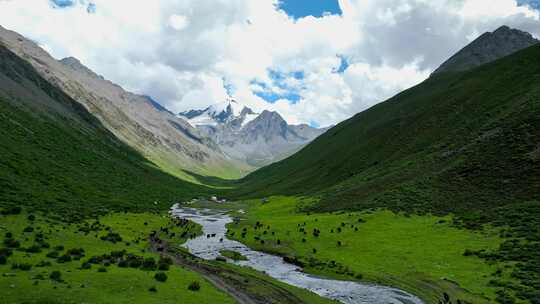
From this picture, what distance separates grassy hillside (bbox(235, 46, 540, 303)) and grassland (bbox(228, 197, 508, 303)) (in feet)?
8.38

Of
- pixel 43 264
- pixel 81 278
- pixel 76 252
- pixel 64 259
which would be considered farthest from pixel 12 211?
pixel 81 278

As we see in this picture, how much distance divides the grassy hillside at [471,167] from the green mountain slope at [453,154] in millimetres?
228

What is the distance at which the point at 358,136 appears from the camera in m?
196

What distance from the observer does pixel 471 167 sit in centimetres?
8894

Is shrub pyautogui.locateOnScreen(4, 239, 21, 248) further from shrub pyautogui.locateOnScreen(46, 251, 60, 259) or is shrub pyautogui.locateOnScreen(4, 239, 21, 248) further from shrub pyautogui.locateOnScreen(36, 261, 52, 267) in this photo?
shrub pyautogui.locateOnScreen(36, 261, 52, 267)

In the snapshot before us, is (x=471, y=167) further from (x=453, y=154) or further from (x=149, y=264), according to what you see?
(x=149, y=264)

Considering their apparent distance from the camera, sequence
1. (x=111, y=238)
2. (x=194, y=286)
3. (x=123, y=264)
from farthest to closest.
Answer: (x=111, y=238)
(x=123, y=264)
(x=194, y=286)

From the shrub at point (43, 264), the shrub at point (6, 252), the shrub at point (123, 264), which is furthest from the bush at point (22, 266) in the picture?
the shrub at point (123, 264)

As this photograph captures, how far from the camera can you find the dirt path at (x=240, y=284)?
37312mm

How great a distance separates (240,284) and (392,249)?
2763 cm

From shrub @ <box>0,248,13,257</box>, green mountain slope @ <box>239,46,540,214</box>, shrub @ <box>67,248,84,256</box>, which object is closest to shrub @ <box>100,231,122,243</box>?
shrub @ <box>67,248,84,256</box>

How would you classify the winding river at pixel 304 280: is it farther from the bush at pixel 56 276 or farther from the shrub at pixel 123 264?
the bush at pixel 56 276

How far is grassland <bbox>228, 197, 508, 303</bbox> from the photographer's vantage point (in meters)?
44.5

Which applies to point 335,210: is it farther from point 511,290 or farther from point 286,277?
point 511,290
